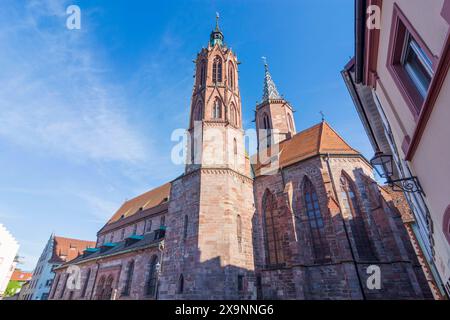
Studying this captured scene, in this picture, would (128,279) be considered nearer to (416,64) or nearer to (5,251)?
(5,251)

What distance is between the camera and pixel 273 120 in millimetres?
28188

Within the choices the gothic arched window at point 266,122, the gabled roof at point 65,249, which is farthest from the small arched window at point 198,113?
the gabled roof at point 65,249

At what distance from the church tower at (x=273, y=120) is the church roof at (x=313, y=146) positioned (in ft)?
16.5

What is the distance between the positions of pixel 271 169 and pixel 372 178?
6.66 metres

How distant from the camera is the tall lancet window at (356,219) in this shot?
13324mm

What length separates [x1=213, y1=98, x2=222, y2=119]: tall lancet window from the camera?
18.4 m

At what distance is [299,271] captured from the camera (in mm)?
13547

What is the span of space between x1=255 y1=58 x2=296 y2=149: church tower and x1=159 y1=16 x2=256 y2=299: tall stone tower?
8473 mm

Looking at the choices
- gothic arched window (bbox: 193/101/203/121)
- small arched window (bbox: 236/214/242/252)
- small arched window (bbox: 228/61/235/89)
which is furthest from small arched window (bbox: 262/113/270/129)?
small arched window (bbox: 236/214/242/252)

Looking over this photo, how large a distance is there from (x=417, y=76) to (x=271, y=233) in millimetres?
13734

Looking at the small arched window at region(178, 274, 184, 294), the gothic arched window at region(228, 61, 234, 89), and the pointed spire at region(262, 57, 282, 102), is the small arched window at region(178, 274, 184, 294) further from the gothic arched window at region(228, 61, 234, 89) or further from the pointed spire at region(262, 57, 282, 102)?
the pointed spire at region(262, 57, 282, 102)

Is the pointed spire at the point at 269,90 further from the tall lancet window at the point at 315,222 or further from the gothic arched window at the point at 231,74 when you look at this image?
the tall lancet window at the point at 315,222
